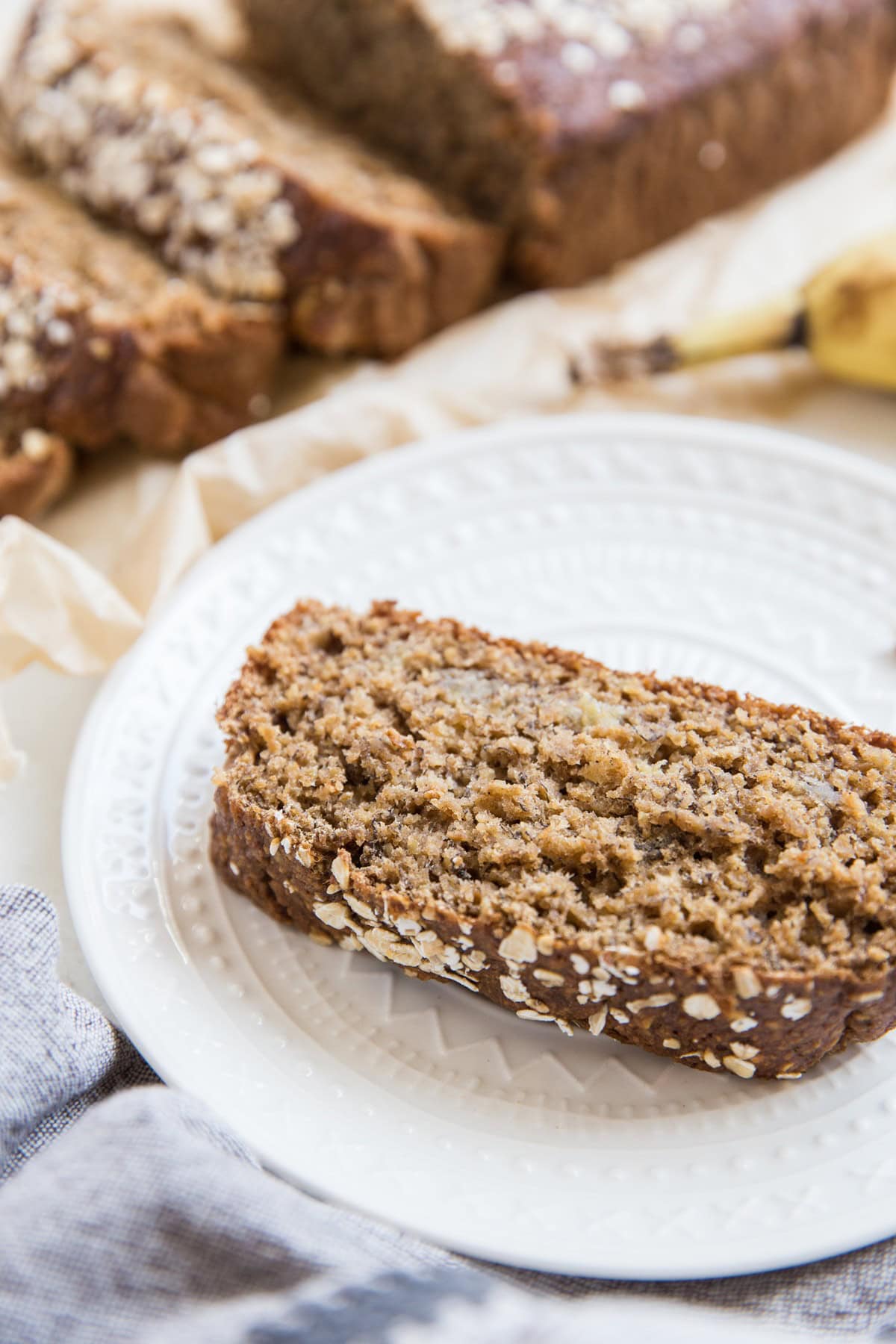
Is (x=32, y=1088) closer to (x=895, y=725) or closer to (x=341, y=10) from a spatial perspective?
(x=895, y=725)

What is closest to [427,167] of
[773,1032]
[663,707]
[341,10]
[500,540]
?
[341,10]

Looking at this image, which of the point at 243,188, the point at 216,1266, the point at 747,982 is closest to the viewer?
the point at 216,1266

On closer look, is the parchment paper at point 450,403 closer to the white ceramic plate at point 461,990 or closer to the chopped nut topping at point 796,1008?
the white ceramic plate at point 461,990

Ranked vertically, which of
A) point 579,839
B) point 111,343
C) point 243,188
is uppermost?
point 243,188

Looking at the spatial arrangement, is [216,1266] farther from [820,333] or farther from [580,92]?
[580,92]

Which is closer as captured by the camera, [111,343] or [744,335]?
[111,343]

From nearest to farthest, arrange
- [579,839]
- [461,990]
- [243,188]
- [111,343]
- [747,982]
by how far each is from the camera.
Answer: [747,982] → [579,839] → [461,990] → [111,343] → [243,188]

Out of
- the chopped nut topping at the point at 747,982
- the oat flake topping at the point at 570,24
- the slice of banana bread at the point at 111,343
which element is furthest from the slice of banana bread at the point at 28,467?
the chopped nut topping at the point at 747,982

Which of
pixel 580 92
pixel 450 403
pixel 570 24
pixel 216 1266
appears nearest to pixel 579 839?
pixel 216 1266
